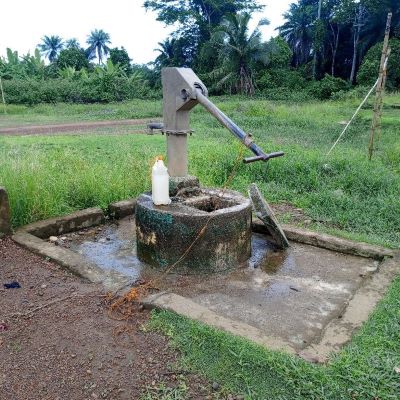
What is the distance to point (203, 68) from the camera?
30344 millimetres

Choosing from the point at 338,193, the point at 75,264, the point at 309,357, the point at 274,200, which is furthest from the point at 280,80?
the point at 309,357

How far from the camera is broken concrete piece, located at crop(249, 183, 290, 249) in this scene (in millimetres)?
3855

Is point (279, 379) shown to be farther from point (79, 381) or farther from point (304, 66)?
point (304, 66)

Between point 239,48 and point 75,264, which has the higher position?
point 239,48

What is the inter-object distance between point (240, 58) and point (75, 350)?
25.8 m

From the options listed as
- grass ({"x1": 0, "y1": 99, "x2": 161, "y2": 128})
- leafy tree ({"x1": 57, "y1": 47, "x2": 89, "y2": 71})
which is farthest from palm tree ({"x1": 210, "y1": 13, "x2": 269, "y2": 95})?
leafy tree ({"x1": 57, "y1": 47, "x2": 89, "y2": 71})

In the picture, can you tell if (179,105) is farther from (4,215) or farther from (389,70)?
(389,70)

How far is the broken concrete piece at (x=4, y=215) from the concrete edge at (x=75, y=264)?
0.10m

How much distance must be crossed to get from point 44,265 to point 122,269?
0.61 m

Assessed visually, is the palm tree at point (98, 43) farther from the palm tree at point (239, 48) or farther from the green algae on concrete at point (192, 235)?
the green algae on concrete at point (192, 235)

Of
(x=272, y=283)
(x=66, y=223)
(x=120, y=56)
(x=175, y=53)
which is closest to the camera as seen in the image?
(x=272, y=283)

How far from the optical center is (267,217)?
12.7 feet

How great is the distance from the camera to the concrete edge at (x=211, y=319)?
232 cm

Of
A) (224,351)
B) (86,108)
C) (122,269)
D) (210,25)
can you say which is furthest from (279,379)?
(210,25)
